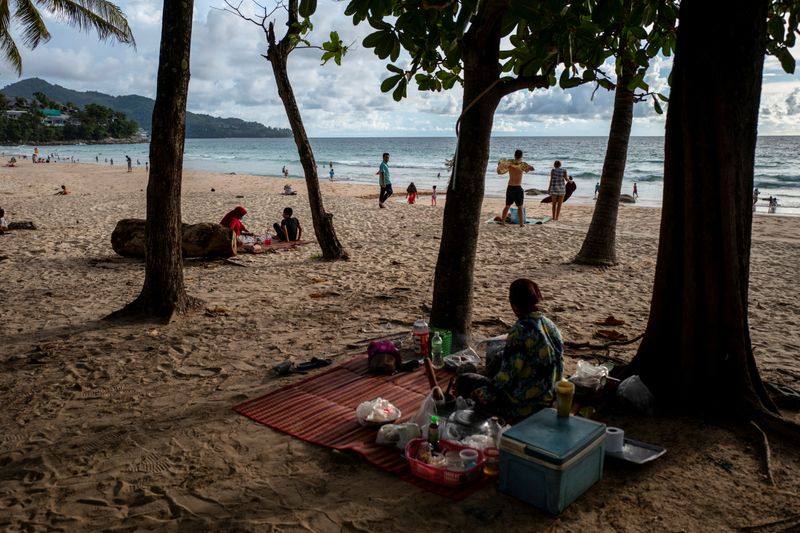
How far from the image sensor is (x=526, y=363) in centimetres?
357

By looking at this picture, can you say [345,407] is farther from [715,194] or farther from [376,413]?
[715,194]

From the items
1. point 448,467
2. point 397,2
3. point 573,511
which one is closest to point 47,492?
point 448,467

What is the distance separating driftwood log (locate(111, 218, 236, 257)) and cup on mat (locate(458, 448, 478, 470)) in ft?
23.3

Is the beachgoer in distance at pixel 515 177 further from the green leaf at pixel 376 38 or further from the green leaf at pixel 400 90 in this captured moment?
the green leaf at pixel 376 38

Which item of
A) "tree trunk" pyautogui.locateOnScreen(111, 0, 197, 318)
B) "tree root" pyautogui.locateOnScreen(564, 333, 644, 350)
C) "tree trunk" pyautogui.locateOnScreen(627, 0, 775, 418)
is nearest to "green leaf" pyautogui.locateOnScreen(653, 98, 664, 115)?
"tree trunk" pyautogui.locateOnScreen(627, 0, 775, 418)

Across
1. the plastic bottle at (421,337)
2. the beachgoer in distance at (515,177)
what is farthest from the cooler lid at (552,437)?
the beachgoer in distance at (515,177)

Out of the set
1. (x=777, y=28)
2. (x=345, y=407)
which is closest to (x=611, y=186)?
(x=777, y=28)

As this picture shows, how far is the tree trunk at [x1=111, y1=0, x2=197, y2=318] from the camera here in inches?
223

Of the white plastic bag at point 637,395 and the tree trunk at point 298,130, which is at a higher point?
the tree trunk at point 298,130

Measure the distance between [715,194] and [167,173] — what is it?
499 centimetres

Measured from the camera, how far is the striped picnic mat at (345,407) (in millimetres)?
3392

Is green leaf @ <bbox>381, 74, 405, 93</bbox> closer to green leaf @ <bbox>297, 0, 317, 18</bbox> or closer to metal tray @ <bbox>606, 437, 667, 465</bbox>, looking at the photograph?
green leaf @ <bbox>297, 0, 317, 18</bbox>

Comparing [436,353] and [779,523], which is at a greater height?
[436,353]

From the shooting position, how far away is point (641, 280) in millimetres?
8203
